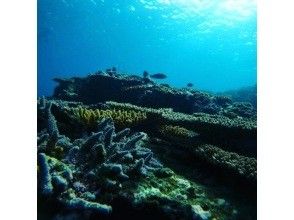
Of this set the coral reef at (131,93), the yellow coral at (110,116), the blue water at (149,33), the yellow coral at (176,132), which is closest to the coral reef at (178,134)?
the yellow coral at (176,132)

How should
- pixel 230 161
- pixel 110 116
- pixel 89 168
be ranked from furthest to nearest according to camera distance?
pixel 110 116, pixel 230 161, pixel 89 168

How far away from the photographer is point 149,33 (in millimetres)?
36406

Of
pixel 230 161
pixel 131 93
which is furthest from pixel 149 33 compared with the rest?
pixel 230 161

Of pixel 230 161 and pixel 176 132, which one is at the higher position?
pixel 176 132

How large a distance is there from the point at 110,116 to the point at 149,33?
33.2 m

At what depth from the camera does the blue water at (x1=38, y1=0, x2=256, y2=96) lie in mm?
8173

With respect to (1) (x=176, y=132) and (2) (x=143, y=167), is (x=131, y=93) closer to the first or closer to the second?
(1) (x=176, y=132)

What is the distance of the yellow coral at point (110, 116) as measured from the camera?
3.96m

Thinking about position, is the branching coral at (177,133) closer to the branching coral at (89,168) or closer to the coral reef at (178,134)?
the coral reef at (178,134)

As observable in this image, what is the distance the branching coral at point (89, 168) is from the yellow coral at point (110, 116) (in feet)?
2.20

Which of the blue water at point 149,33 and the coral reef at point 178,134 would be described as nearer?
the coral reef at point 178,134
